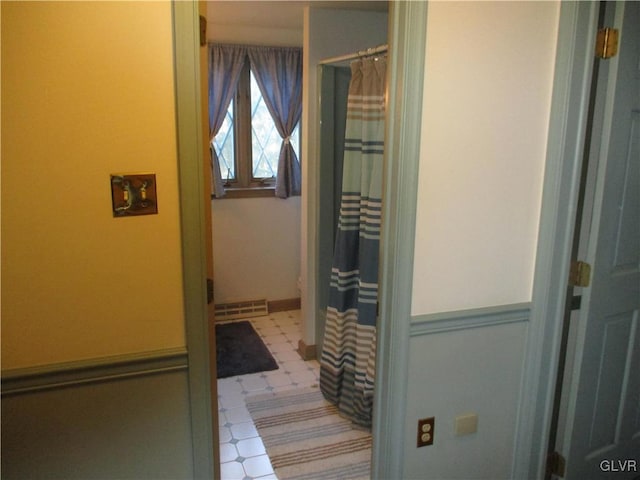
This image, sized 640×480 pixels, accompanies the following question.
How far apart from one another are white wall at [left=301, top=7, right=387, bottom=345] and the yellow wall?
6.17ft

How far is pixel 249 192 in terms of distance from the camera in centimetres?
416

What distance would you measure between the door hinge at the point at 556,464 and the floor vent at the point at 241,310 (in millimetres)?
2692

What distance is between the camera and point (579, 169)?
1813mm

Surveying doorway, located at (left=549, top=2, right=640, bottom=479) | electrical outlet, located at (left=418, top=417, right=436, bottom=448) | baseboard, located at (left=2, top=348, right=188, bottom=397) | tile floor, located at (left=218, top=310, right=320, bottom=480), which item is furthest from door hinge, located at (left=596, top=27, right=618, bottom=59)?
tile floor, located at (left=218, top=310, right=320, bottom=480)

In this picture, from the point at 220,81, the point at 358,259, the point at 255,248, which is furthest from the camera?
the point at 255,248

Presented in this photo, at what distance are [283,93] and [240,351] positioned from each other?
2.07 meters

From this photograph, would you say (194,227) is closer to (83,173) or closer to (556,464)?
(83,173)

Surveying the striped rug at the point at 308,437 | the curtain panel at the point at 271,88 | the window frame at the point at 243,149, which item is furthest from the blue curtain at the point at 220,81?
the striped rug at the point at 308,437

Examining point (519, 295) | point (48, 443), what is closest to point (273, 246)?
point (519, 295)

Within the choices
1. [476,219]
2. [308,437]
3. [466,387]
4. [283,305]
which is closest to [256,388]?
[308,437]

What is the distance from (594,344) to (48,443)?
193 cm

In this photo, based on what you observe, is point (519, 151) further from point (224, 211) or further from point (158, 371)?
point (224, 211)

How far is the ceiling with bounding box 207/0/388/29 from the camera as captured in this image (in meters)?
3.03

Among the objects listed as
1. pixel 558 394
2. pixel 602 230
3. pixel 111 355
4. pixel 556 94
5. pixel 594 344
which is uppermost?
pixel 556 94
